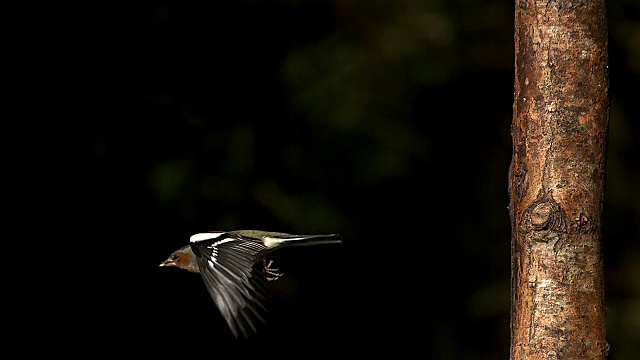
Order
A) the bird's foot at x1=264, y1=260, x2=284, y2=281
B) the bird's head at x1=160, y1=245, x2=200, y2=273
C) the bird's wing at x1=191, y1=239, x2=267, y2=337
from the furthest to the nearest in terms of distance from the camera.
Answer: the bird's head at x1=160, y1=245, x2=200, y2=273 → the bird's foot at x1=264, y1=260, x2=284, y2=281 → the bird's wing at x1=191, y1=239, x2=267, y2=337

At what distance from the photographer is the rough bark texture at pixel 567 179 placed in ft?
3.94

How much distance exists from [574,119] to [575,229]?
147 millimetres

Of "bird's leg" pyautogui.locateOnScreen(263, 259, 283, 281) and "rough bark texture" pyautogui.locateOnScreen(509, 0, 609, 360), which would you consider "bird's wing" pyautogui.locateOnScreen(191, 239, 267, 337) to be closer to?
"bird's leg" pyautogui.locateOnScreen(263, 259, 283, 281)

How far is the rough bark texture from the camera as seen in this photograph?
3.94 ft

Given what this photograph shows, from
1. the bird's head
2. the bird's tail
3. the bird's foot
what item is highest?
the bird's tail

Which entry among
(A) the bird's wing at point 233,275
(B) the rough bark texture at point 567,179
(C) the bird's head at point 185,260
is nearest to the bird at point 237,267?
(A) the bird's wing at point 233,275

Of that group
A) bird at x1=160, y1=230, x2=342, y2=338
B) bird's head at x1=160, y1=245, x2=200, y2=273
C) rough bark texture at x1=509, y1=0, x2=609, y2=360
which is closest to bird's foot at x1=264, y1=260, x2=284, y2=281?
bird at x1=160, y1=230, x2=342, y2=338

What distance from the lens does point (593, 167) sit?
1.21 m

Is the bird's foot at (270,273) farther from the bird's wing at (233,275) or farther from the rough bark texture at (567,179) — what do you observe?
the rough bark texture at (567,179)

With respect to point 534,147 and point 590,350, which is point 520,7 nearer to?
point 534,147

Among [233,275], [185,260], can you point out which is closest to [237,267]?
[233,275]

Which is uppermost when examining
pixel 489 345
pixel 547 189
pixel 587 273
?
pixel 547 189

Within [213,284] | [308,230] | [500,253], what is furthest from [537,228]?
[500,253]

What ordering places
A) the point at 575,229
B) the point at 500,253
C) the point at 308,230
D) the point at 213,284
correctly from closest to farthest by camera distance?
1. the point at 575,229
2. the point at 213,284
3. the point at 308,230
4. the point at 500,253
